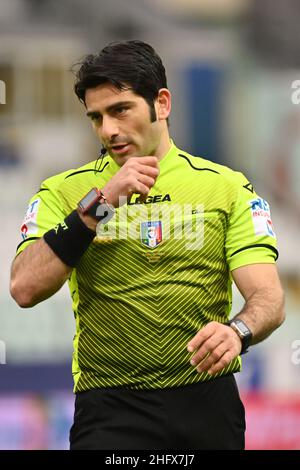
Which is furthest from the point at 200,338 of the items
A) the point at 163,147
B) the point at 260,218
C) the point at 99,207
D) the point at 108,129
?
the point at 163,147

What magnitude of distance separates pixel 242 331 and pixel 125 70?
3.97 ft

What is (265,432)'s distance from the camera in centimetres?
1330

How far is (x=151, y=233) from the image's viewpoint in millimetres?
5078

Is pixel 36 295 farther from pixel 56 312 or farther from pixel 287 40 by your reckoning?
pixel 287 40

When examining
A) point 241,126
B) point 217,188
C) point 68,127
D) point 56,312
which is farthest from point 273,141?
point 217,188

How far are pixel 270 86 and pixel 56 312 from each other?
467 cm

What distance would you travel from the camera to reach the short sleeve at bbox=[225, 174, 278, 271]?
5039 millimetres

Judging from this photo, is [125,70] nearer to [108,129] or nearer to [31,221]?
[108,129]

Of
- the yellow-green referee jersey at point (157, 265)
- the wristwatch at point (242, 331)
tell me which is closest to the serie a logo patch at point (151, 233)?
the yellow-green referee jersey at point (157, 265)

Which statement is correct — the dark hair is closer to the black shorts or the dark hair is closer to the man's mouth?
the man's mouth

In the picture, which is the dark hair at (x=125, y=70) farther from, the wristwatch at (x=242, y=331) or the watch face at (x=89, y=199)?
the wristwatch at (x=242, y=331)

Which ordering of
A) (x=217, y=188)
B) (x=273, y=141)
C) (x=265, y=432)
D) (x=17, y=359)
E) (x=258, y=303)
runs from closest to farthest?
(x=258, y=303) < (x=217, y=188) < (x=265, y=432) < (x=17, y=359) < (x=273, y=141)

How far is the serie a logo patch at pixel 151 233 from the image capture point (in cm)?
505

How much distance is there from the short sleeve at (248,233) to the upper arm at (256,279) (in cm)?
Result: 3
